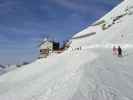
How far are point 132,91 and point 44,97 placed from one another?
577 cm

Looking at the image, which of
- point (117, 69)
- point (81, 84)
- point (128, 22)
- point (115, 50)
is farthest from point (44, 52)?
point (81, 84)

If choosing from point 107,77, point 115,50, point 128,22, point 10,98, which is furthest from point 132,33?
point 10,98

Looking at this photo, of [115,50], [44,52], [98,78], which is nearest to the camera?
[98,78]

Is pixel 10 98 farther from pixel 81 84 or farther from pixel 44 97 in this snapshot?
pixel 81 84

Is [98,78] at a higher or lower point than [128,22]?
lower

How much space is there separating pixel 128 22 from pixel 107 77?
2268 inches

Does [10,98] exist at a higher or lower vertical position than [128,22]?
lower

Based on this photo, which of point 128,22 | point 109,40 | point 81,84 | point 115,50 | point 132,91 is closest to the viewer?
point 132,91

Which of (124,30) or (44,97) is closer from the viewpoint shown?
(44,97)

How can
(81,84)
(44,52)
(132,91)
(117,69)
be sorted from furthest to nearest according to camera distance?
(44,52) → (117,69) → (81,84) → (132,91)

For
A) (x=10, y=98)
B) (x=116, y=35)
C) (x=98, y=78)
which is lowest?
(x=10, y=98)

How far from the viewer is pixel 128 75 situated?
2223cm

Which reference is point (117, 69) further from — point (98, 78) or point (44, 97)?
point (44, 97)

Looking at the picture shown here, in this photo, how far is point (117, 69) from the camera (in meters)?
25.7
